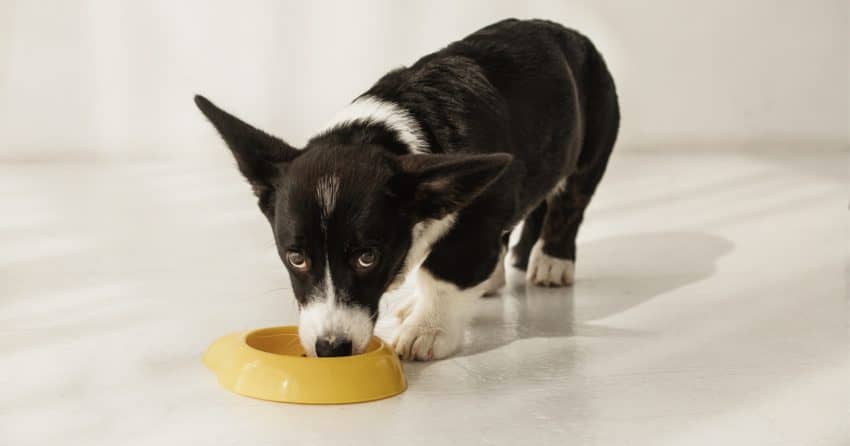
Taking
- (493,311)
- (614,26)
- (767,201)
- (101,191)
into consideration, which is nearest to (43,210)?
(101,191)

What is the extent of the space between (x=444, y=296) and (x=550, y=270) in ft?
3.53

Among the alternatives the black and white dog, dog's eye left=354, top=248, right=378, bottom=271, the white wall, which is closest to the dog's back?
the black and white dog

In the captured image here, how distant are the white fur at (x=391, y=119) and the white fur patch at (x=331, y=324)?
0.60m

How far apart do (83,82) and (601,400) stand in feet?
22.2

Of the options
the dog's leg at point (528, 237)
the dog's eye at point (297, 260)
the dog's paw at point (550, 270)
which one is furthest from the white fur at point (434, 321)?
the dog's leg at point (528, 237)

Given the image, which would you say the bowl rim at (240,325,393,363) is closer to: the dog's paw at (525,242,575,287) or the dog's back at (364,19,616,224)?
the dog's back at (364,19,616,224)

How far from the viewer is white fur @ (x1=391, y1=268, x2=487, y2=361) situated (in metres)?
3.46

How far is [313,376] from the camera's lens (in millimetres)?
2965

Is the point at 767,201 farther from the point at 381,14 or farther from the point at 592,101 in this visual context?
the point at 381,14

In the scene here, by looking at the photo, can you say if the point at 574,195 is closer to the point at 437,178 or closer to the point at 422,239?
the point at 422,239

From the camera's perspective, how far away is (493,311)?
4113mm

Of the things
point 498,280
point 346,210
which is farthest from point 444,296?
point 498,280

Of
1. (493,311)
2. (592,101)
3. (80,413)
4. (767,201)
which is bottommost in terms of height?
(767,201)

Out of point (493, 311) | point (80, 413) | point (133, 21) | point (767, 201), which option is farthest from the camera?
point (133, 21)
